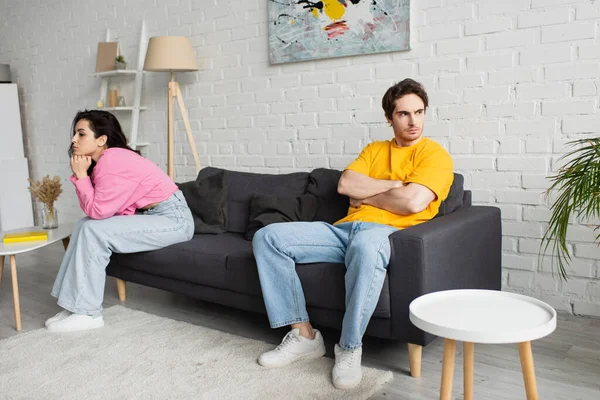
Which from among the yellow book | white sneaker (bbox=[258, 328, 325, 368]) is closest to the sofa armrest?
white sneaker (bbox=[258, 328, 325, 368])

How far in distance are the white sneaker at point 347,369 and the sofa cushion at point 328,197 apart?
93 cm

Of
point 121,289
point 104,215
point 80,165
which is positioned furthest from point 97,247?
point 121,289

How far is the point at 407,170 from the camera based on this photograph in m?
2.66

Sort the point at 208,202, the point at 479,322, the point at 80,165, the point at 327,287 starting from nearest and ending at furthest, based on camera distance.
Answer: the point at 479,322 → the point at 327,287 → the point at 80,165 → the point at 208,202

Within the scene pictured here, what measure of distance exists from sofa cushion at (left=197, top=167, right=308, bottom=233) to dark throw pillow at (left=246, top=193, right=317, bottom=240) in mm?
120

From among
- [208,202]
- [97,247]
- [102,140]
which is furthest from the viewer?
[208,202]

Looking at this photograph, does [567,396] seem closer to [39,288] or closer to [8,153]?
[39,288]

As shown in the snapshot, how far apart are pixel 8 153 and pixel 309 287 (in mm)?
4593

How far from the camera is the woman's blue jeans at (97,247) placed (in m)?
2.97

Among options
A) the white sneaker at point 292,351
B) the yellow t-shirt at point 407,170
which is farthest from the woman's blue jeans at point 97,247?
the yellow t-shirt at point 407,170

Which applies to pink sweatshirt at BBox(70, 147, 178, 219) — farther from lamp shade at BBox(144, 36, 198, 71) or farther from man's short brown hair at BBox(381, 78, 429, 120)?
man's short brown hair at BBox(381, 78, 429, 120)

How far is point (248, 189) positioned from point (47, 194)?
1180mm

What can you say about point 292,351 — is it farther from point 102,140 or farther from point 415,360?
point 102,140

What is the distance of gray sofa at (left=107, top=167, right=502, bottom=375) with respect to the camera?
2232 mm
